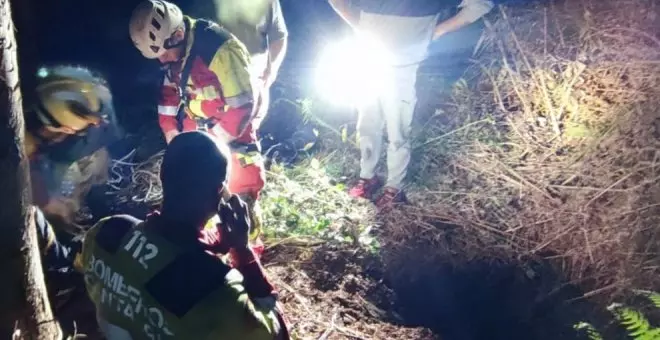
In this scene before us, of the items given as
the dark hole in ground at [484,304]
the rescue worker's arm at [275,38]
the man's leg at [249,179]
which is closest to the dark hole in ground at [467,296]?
the dark hole in ground at [484,304]

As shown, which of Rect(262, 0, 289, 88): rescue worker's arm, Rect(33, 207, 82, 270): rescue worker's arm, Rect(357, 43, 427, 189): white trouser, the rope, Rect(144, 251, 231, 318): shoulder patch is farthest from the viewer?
the rope

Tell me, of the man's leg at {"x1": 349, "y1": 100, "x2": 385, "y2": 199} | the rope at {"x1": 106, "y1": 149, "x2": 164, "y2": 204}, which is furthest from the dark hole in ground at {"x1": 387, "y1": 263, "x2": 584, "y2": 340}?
the rope at {"x1": 106, "y1": 149, "x2": 164, "y2": 204}

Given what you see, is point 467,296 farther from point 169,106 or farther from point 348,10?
point 169,106

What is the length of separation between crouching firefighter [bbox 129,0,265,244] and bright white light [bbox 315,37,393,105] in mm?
1223

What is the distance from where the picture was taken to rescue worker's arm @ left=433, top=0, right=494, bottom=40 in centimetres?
492

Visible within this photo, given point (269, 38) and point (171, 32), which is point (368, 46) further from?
point (171, 32)

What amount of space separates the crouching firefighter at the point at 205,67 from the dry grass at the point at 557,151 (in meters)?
1.66

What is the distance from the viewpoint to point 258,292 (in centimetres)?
263

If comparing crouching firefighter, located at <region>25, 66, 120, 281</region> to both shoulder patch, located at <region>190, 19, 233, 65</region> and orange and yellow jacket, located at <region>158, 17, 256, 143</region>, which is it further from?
shoulder patch, located at <region>190, 19, 233, 65</region>

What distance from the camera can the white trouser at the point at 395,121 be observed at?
518 centimetres

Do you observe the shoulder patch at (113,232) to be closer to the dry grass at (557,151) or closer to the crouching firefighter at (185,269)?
the crouching firefighter at (185,269)

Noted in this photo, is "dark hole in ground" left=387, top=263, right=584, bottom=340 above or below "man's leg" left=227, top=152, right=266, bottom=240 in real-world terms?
below

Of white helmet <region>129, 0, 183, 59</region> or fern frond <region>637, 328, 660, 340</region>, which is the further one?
white helmet <region>129, 0, 183, 59</region>

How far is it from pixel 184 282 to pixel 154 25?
7.75ft
